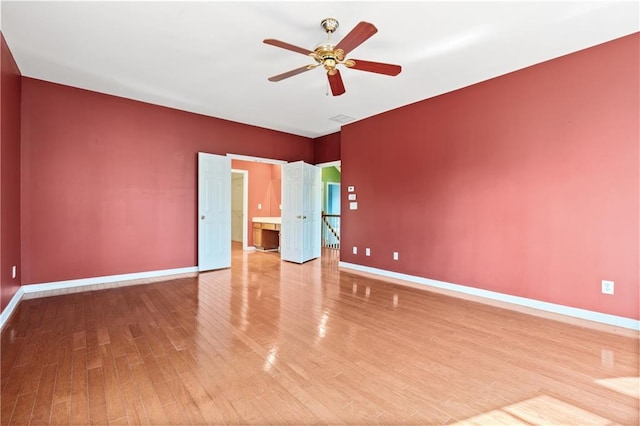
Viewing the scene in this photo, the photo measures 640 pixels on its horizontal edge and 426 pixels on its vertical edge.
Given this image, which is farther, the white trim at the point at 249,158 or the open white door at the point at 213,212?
the white trim at the point at 249,158

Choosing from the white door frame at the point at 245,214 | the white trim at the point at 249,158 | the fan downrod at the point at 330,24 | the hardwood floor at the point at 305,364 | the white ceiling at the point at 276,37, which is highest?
the white ceiling at the point at 276,37

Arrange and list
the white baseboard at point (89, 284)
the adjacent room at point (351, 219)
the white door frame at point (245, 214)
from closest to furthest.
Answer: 1. the adjacent room at point (351, 219)
2. the white baseboard at point (89, 284)
3. the white door frame at point (245, 214)

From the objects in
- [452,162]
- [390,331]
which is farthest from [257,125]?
[390,331]

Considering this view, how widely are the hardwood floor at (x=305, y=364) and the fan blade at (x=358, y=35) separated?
2.52m

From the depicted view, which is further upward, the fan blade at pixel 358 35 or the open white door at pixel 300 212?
the fan blade at pixel 358 35

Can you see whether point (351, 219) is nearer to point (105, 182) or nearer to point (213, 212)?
point (213, 212)

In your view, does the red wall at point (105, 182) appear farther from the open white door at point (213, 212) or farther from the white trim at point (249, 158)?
the white trim at point (249, 158)

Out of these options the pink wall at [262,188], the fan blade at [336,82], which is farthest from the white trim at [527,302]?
the pink wall at [262,188]

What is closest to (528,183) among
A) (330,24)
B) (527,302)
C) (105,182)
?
(527,302)

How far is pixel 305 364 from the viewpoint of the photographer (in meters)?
2.24

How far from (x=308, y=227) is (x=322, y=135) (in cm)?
219

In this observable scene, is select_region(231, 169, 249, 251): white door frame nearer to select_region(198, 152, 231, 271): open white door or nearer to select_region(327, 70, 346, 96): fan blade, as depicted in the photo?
select_region(198, 152, 231, 271): open white door

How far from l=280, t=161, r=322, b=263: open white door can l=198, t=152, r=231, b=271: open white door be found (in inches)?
53.2

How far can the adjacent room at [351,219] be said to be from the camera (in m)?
2.00
